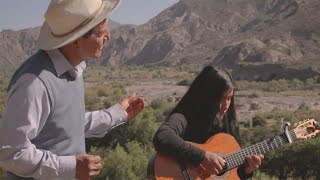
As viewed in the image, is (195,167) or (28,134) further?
(195,167)

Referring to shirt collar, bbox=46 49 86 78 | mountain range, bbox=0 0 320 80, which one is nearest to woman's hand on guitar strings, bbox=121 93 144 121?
shirt collar, bbox=46 49 86 78

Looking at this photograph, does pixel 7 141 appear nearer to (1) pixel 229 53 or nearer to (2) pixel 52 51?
(2) pixel 52 51

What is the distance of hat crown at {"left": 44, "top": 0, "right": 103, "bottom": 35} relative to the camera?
2176 mm

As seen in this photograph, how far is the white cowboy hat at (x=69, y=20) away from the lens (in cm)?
217

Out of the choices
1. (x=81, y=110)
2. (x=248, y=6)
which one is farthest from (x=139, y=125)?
(x=248, y=6)

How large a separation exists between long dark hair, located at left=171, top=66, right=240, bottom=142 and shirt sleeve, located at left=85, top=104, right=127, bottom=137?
105 centimetres

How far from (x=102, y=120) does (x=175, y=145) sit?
993 millimetres

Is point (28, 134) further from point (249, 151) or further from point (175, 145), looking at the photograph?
point (249, 151)

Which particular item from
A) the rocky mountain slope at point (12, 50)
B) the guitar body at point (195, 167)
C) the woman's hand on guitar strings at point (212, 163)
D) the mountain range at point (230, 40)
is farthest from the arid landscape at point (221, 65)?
the woman's hand on guitar strings at point (212, 163)

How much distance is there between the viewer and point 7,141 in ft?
6.65

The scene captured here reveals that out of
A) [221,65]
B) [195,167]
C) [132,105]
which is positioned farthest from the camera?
Result: [221,65]

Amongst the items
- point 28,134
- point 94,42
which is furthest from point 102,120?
point 28,134

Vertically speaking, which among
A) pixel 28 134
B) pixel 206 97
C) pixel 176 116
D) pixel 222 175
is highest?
pixel 28 134

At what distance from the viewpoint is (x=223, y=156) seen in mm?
3895
